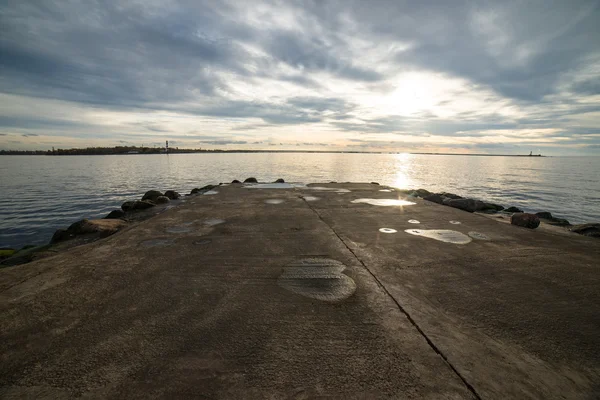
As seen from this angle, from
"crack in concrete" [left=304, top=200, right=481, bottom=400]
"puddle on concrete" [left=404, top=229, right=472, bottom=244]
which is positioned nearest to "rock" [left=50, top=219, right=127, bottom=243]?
"crack in concrete" [left=304, top=200, right=481, bottom=400]

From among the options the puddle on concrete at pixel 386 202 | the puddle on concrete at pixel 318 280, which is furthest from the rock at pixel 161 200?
the puddle on concrete at pixel 318 280

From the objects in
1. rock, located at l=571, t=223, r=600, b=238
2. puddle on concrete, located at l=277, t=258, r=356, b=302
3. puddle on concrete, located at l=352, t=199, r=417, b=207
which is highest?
puddle on concrete, located at l=352, t=199, r=417, b=207

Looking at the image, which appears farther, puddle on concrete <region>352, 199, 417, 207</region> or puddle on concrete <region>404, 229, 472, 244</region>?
puddle on concrete <region>352, 199, 417, 207</region>

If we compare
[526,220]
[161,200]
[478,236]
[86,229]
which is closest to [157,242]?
[86,229]

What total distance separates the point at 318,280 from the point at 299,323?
0.96m

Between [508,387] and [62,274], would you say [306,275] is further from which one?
[62,274]

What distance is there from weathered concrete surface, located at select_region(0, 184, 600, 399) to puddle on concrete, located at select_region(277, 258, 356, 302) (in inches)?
1.7

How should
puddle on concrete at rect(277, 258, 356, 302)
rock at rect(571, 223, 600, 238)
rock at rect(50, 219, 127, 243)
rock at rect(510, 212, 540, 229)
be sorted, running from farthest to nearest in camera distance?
rock at rect(571, 223, 600, 238), rock at rect(50, 219, 127, 243), rock at rect(510, 212, 540, 229), puddle on concrete at rect(277, 258, 356, 302)

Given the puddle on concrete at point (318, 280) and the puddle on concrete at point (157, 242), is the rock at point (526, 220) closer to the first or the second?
the puddle on concrete at point (318, 280)

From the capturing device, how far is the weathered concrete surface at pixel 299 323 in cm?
193

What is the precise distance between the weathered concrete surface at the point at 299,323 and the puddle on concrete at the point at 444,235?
400mm

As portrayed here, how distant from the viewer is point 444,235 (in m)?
5.49

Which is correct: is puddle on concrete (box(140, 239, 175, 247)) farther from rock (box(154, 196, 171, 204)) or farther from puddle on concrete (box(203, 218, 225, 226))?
rock (box(154, 196, 171, 204))

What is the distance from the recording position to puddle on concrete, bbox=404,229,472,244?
204 inches
